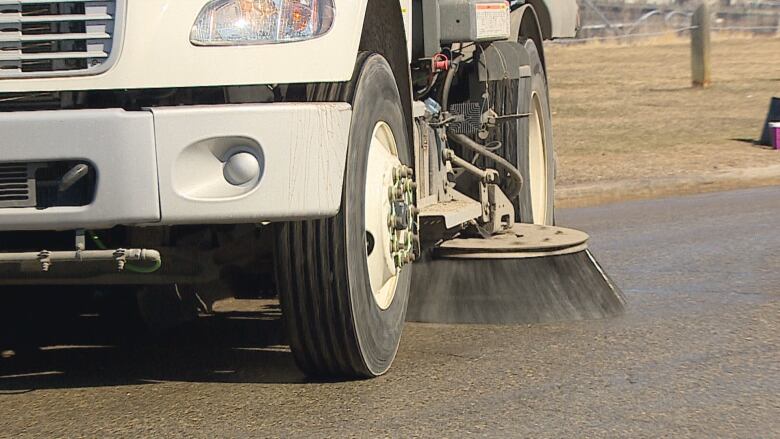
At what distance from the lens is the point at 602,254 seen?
8.69 meters

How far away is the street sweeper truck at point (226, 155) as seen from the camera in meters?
4.19

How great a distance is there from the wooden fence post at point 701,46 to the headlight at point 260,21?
16.8m

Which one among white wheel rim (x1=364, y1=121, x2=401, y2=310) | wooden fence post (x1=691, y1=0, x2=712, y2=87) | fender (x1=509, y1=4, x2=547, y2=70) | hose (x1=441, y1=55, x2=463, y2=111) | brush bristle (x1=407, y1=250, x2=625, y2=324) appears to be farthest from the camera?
wooden fence post (x1=691, y1=0, x2=712, y2=87)

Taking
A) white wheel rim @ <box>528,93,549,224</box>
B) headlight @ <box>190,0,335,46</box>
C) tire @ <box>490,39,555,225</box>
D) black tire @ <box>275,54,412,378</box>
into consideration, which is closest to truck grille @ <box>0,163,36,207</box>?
headlight @ <box>190,0,335,46</box>

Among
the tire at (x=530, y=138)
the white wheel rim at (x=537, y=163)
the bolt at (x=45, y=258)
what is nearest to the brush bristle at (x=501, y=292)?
the tire at (x=530, y=138)

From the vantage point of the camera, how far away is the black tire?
181 inches

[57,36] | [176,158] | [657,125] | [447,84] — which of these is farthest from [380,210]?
[657,125]

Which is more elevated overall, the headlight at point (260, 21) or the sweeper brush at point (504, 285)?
the headlight at point (260, 21)

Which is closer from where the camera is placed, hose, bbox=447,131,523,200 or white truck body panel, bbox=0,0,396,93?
white truck body panel, bbox=0,0,396,93

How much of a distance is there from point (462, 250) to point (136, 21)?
7.67 ft

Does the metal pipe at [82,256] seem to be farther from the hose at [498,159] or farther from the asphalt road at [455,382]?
the hose at [498,159]

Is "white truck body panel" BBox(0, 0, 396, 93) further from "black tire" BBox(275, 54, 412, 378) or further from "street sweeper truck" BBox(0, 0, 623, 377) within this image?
"black tire" BBox(275, 54, 412, 378)

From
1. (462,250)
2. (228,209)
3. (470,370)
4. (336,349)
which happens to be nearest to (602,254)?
(462,250)

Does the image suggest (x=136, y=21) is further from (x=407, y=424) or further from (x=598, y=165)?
(x=598, y=165)
